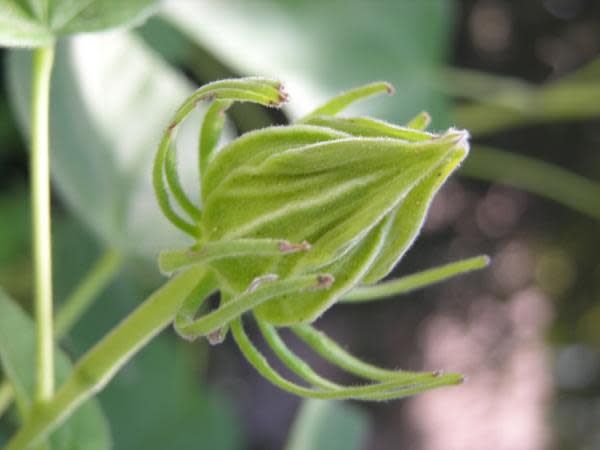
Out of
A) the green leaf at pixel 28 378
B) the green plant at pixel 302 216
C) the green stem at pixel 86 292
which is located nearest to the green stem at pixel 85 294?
the green stem at pixel 86 292

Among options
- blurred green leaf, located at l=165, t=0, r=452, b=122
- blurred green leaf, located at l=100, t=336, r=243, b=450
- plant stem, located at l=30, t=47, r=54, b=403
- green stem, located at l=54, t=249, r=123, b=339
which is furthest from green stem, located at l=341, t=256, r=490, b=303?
blurred green leaf, located at l=100, t=336, r=243, b=450

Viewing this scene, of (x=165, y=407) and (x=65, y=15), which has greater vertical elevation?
(x=65, y=15)

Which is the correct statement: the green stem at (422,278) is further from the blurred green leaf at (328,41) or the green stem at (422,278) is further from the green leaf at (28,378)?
the blurred green leaf at (328,41)

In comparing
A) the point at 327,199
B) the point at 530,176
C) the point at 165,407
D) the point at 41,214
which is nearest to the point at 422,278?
the point at 327,199

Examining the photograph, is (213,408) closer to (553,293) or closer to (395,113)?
(395,113)

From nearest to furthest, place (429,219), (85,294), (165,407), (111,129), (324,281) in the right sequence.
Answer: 1. (324,281)
2. (85,294)
3. (111,129)
4. (165,407)
5. (429,219)

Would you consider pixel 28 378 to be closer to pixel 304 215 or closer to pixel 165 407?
pixel 304 215
